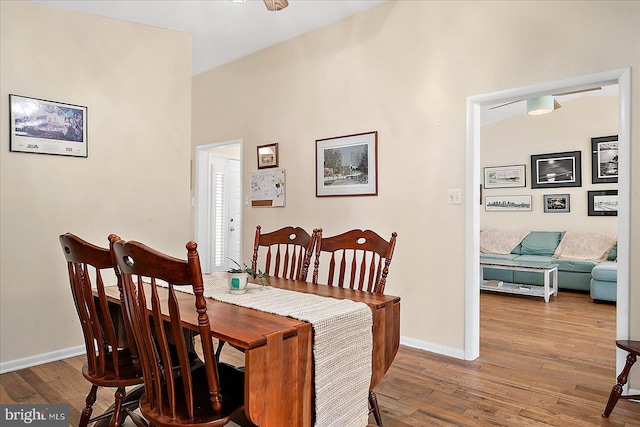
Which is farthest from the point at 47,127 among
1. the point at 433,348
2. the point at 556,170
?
the point at 556,170

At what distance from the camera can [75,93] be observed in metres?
3.17

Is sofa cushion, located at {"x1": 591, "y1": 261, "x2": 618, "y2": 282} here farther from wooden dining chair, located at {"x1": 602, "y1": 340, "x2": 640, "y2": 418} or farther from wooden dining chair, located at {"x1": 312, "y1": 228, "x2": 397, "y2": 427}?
wooden dining chair, located at {"x1": 312, "y1": 228, "x2": 397, "y2": 427}

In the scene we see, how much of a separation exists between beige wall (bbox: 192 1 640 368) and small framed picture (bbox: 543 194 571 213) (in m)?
4.40

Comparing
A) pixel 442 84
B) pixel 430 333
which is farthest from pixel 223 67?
pixel 430 333

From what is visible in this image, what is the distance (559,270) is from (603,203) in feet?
4.30

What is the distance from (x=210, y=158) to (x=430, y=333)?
3850 millimetres

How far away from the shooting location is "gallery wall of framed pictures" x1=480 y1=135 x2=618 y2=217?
6148 millimetres

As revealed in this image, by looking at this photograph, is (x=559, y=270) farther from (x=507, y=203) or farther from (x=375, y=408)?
(x=375, y=408)

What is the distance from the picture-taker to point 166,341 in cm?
139

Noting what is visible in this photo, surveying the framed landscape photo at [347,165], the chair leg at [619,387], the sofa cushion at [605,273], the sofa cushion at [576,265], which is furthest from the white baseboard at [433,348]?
the sofa cushion at [576,265]

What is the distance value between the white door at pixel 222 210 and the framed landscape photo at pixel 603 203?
5307 mm

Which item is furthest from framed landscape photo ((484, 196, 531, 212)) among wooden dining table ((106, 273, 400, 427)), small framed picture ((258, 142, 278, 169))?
wooden dining table ((106, 273, 400, 427))

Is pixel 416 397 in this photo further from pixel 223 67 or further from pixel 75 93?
pixel 223 67

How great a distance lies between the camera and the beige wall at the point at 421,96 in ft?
8.67
